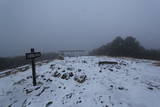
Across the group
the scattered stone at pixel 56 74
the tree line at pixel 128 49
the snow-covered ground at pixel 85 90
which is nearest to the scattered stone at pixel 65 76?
the snow-covered ground at pixel 85 90

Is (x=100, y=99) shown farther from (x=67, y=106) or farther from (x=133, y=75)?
(x=133, y=75)

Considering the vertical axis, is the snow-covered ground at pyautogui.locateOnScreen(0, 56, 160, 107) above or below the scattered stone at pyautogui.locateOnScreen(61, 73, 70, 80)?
below

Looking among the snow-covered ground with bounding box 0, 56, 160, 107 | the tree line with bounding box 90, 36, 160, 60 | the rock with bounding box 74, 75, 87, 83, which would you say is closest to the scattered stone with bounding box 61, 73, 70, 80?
the snow-covered ground with bounding box 0, 56, 160, 107

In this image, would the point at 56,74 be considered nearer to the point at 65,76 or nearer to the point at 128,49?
the point at 65,76

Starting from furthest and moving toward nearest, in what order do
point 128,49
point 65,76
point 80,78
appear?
point 128,49
point 65,76
point 80,78

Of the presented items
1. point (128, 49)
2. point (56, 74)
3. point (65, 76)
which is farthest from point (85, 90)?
point (128, 49)

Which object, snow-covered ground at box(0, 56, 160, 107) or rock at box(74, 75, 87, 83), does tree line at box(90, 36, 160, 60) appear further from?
rock at box(74, 75, 87, 83)

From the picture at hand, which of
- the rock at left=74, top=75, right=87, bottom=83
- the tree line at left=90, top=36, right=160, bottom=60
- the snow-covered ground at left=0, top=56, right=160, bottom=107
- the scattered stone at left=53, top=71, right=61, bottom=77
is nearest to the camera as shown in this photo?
the snow-covered ground at left=0, top=56, right=160, bottom=107

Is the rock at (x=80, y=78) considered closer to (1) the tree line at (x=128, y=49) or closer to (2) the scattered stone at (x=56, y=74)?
(2) the scattered stone at (x=56, y=74)

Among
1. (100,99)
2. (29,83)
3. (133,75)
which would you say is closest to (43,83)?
(29,83)

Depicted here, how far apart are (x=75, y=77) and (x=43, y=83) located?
2.44 metres

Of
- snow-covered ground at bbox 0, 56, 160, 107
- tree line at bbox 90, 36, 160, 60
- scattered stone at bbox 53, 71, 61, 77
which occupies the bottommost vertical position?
snow-covered ground at bbox 0, 56, 160, 107

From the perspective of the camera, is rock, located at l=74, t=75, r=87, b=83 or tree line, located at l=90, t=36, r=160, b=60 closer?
rock, located at l=74, t=75, r=87, b=83

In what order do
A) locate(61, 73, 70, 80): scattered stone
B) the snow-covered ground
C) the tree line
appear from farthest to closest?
the tree line, locate(61, 73, 70, 80): scattered stone, the snow-covered ground
